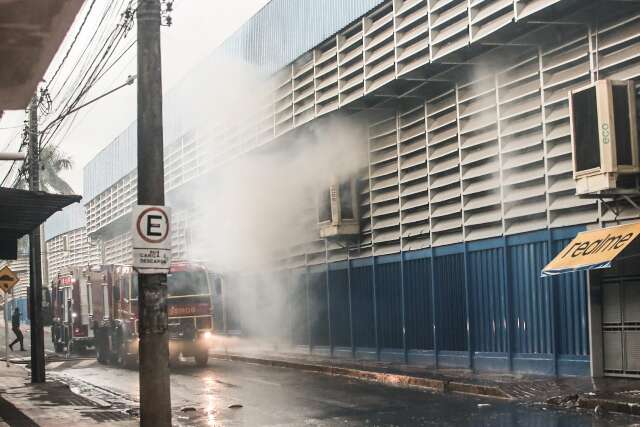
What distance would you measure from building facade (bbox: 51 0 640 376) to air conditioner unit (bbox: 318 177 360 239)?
13.2 inches

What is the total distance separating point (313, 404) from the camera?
47.2 feet

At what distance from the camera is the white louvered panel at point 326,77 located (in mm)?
24188

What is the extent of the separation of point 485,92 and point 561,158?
2.94 metres

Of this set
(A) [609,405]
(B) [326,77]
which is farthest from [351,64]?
(A) [609,405]

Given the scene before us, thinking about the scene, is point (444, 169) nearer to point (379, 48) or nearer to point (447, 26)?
point (447, 26)

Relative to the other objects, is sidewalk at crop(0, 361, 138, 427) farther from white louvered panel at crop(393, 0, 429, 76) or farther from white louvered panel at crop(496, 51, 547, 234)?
white louvered panel at crop(393, 0, 429, 76)

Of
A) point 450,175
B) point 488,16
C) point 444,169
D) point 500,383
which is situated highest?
point 488,16

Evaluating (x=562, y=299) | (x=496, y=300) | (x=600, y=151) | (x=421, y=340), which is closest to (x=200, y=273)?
(x=421, y=340)

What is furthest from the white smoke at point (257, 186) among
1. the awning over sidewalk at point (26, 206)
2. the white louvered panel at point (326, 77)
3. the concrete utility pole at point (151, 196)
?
the concrete utility pole at point (151, 196)

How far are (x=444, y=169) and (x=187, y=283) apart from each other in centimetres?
778

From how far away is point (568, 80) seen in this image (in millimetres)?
16469

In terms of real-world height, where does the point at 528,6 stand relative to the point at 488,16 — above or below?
below

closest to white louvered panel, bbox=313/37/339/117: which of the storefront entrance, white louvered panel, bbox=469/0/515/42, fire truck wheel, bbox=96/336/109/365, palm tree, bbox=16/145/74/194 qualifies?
white louvered panel, bbox=469/0/515/42

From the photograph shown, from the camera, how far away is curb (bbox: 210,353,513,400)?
1522 centimetres
